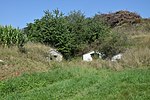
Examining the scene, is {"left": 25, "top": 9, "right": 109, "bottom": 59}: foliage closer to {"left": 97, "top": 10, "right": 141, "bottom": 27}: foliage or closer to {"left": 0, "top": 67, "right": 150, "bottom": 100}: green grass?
{"left": 0, "top": 67, "right": 150, "bottom": 100}: green grass

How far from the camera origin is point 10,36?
23781mm

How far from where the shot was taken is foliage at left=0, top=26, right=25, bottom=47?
77.5 feet

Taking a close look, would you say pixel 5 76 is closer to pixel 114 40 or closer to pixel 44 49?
pixel 44 49

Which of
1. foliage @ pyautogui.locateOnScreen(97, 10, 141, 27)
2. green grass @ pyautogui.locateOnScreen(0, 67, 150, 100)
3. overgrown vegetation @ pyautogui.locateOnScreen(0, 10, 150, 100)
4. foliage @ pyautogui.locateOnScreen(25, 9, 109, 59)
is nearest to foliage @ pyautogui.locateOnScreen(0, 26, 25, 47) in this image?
overgrown vegetation @ pyautogui.locateOnScreen(0, 10, 150, 100)

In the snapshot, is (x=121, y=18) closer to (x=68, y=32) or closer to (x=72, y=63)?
(x=68, y=32)

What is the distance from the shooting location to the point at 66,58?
27.3 meters

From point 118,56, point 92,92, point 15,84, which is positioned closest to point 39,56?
point 118,56

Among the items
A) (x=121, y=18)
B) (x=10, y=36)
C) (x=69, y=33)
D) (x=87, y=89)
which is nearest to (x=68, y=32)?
(x=69, y=33)

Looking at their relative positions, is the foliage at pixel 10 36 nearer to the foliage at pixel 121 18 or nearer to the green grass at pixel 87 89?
the green grass at pixel 87 89

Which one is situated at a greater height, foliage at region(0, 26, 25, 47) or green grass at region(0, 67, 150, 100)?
foliage at region(0, 26, 25, 47)

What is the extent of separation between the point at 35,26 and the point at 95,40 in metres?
5.32

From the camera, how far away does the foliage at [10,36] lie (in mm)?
23614

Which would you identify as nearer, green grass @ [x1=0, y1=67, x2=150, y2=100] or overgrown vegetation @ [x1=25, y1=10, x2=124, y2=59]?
green grass @ [x1=0, y1=67, x2=150, y2=100]

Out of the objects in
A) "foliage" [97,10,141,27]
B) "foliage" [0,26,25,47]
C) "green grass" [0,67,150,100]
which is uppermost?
"foliage" [97,10,141,27]
